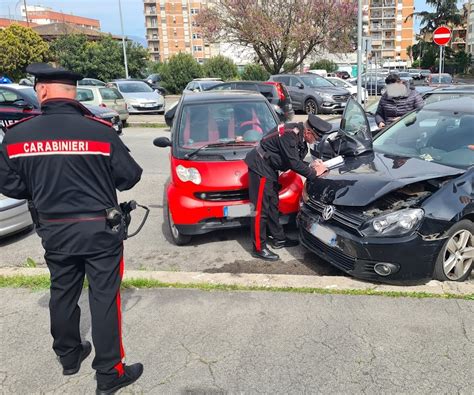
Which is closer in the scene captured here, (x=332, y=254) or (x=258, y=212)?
(x=332, y=254)

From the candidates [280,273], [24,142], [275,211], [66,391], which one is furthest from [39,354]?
[275,211]

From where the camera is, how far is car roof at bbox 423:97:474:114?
508 centimetres

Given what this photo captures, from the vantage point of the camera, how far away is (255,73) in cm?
3309

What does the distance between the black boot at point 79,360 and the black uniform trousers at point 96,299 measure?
0.73 feet

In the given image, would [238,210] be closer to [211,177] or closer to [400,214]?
[211,177]

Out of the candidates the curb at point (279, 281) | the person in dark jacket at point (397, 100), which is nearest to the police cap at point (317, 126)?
the curb at point (279, 281)

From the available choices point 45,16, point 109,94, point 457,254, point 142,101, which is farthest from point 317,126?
point 45,16

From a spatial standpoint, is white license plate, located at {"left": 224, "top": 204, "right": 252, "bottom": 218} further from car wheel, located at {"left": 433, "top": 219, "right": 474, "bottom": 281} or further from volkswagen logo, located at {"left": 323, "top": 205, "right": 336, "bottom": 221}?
car wheel, located at {"left": 433, "top": 219, "right": 474, "bottom": 281}

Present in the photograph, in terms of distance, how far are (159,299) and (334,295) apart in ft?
4.83

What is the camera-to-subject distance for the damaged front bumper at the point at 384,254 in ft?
12.1

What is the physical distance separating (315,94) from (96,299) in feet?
54.8

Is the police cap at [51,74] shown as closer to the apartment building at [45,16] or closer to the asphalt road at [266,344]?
the asphalt road at [266,344]

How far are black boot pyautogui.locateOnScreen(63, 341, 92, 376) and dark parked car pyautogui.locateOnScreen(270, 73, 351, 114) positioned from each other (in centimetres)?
1612

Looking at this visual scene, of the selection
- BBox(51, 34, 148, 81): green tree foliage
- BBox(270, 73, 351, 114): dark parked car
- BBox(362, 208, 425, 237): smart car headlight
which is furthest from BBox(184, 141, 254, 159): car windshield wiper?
BBox(51, 34, 148, 81): green tree foliage
